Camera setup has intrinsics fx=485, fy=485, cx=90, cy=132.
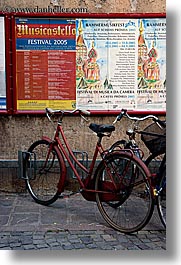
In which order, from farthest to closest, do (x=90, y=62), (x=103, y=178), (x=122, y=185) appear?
(x=90, y=62) → (x=103, y=178) → (x=122, y=185)

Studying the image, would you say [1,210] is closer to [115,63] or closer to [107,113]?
[107,113]

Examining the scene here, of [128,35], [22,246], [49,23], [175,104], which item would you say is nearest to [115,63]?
[128,35]

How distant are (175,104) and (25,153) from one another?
3.91 metres

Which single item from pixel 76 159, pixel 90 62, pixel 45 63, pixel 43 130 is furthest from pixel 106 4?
pixel 76 159

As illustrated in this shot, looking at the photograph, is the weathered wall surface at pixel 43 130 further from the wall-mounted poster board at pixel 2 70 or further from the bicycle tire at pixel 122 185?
the bicycle tire at pixel 122 185

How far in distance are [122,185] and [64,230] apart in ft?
2.52

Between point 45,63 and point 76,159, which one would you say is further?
point 45,63

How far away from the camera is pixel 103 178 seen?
5129 millimetres

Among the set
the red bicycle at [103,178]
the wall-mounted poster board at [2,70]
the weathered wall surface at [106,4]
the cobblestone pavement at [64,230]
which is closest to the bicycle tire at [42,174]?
the red bicycle at [103,178]

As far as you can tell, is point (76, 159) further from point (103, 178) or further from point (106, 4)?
point (106, 4)

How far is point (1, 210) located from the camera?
5.74m

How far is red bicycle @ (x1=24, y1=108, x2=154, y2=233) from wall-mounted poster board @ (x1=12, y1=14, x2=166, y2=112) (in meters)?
0.42

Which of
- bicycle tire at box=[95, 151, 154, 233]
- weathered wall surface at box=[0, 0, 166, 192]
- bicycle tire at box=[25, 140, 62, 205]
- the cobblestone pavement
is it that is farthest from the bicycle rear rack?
bicycle tire at box=[95, 151, 154, 233]

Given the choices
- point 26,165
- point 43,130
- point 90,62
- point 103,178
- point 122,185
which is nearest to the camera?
point 122,185
